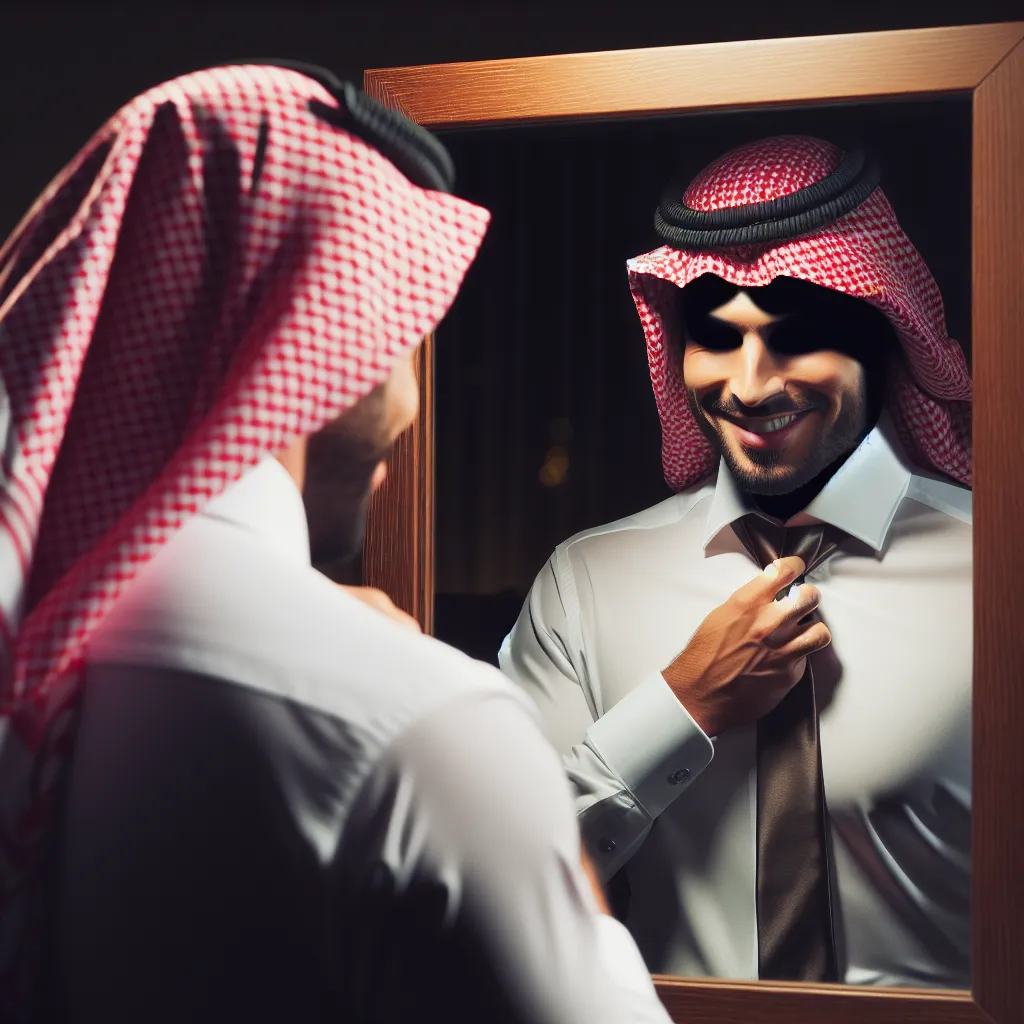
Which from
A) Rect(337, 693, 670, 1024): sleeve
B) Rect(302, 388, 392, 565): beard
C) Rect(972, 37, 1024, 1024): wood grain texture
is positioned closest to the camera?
Rect(337, 693, 670, 1024): sleeve

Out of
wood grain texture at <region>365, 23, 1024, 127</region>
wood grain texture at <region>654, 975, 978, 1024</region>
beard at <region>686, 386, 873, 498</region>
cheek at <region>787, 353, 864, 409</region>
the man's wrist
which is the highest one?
wood grain texture at <region>365, 23, 1024, 127</region>

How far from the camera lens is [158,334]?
0.85 meters

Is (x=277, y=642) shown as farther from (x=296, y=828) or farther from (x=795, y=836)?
(x=795, y=836)

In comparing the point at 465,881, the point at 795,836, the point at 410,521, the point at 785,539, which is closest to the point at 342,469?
the point at 465,881

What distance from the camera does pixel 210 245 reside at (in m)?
0.86

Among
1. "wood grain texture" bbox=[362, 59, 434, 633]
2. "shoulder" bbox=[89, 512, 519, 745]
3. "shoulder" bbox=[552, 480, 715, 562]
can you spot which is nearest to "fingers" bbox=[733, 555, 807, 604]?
"shoulder" bbox=[552, 480, 715, 562]

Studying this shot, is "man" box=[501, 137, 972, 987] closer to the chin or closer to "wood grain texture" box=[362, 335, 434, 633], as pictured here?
the chin

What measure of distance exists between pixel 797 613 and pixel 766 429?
0.70 feet

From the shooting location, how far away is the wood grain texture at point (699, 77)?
1343 millimetres

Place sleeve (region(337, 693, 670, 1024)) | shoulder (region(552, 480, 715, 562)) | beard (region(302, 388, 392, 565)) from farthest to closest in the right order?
shoulder (region(552, 480, 715, 562))
beard (region(302, 388, 392, 565))
sleeve (region(337, 693, 670, 1024))

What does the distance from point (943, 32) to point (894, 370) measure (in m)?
0.39

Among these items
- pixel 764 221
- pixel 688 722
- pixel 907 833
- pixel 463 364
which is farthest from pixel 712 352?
pixel 907 833

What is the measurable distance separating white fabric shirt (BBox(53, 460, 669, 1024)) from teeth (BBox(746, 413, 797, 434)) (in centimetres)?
66

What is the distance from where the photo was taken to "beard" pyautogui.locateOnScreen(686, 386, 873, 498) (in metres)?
1.36
